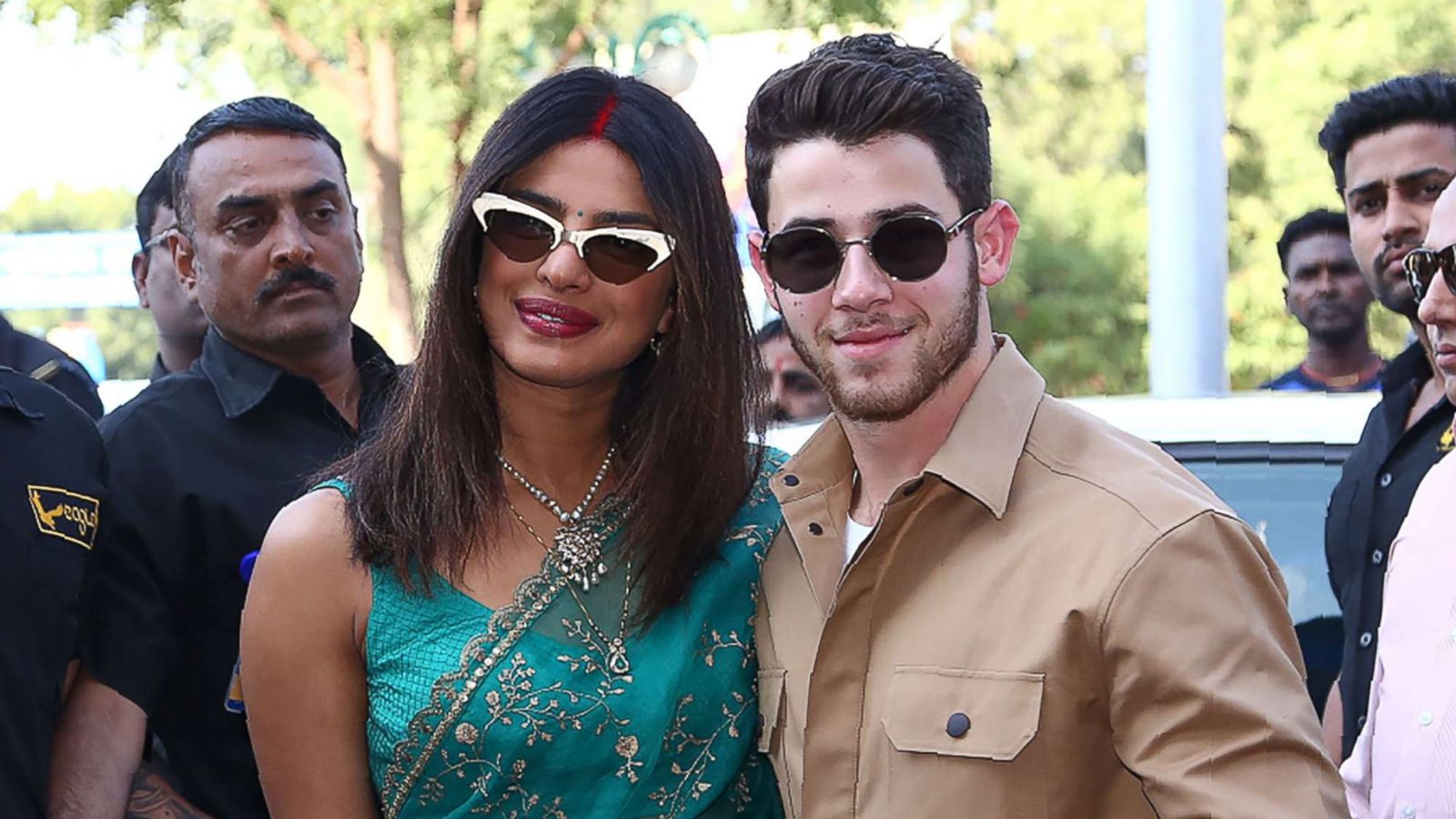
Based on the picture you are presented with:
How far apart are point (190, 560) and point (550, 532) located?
2.63 feet

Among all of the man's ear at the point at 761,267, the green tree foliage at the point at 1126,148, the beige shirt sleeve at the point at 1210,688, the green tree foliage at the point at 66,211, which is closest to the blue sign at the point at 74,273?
the green tree foliage at the point at 1126,148

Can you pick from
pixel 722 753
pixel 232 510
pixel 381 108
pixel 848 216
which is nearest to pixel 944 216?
pixel 848 216

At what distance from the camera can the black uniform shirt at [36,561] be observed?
9.22 ft

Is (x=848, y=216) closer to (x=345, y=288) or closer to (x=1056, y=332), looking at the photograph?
(x=345, y=288)

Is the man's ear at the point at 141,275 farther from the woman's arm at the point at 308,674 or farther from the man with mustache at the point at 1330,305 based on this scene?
the man with mustache at the point at 1330,305

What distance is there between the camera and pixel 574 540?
2.85 meters

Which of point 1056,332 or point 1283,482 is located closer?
point 1283,482

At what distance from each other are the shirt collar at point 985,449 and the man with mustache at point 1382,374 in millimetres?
1251

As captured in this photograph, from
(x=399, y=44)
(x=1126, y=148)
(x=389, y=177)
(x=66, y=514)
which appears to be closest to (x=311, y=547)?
(x=66, y=514)

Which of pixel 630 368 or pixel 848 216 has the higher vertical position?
pixel 848 216

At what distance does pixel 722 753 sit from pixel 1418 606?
1.09 m

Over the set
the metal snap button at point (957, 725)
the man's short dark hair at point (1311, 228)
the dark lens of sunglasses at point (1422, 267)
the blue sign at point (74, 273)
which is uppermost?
the dark lens of sunglasses at point (1422, 267)

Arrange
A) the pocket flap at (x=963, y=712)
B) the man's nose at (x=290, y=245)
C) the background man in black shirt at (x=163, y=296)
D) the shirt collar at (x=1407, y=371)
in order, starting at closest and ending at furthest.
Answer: the pocket flap at (x=963, y=712)
the man's nose at (x=290, y=245)
the shirt collar at (x=1407, y=371)
the background man in black shirt at (x=163, y=296)

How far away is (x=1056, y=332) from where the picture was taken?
22797mm
